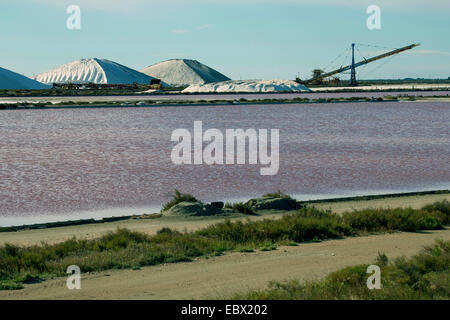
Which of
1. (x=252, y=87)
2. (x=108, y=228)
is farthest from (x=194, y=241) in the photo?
(x=252, y=87)

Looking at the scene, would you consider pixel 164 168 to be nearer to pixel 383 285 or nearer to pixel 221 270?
pixel 221 270

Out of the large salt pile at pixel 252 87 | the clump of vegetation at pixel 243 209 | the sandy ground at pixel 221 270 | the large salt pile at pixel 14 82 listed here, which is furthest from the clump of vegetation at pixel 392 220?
the large salt pile at pixel 14 82

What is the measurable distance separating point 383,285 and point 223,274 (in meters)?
2.49

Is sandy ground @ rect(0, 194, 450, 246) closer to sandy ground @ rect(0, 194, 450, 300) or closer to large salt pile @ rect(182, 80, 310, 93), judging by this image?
sandy ground @ rect(0, 194, 450, 300)

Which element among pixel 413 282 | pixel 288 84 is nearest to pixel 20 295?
pixel 413 282

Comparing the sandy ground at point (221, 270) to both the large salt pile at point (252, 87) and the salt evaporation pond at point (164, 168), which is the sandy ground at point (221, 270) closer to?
the salt evaporation pond at point (164, 168)

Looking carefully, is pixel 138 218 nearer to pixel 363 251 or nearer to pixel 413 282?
pixel 363 251

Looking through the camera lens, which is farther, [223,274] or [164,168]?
[164,168]

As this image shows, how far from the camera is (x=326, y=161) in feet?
93.7

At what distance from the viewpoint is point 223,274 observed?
969cm

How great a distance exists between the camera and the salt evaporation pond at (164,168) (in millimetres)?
18938

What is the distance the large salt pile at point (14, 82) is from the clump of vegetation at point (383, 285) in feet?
551

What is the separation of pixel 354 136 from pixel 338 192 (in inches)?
911
